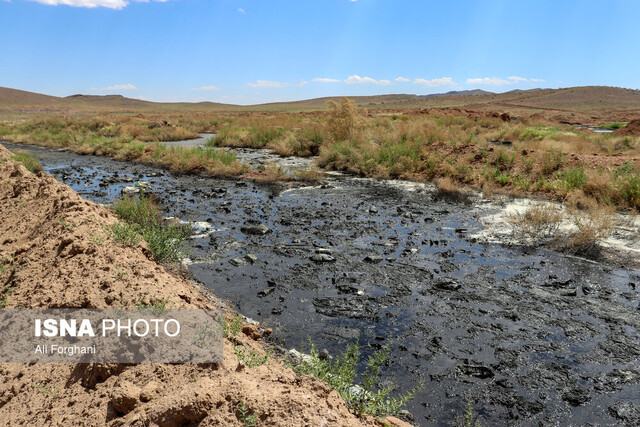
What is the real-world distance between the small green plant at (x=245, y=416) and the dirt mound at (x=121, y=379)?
13mm

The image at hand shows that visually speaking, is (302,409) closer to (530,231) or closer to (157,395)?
(157,395)

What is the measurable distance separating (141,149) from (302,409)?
19.1 metres

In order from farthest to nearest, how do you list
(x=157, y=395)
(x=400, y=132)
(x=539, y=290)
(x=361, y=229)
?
(x=400, y=132) → (x=361, y=229) → (x=539, y=290) → (x=157, y=395)

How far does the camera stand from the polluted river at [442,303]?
12.1ft

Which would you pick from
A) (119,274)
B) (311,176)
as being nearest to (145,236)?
(119,274)

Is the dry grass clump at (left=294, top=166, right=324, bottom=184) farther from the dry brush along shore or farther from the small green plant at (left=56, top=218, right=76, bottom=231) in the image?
the small green plant at (left=56, top=218, right=76, bottom=231)

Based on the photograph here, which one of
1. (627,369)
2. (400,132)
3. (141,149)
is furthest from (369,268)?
(141,149)

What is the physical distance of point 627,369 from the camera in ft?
13.0

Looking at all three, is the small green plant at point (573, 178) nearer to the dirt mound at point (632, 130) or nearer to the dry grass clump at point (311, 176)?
the dry grass clump at point (311, 176)

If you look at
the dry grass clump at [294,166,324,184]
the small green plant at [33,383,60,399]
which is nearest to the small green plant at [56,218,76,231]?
the small green plant at [33,383,60,399]

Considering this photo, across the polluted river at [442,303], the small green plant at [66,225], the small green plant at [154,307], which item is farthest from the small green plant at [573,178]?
the small green plant at [66,225]

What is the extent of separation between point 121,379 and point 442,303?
3.79 metres

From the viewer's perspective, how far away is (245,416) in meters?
2.35

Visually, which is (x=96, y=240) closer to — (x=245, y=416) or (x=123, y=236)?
(x=123, y=236)
